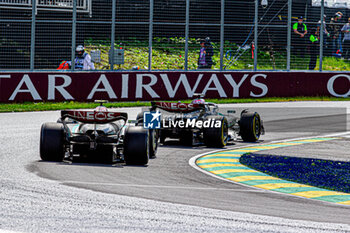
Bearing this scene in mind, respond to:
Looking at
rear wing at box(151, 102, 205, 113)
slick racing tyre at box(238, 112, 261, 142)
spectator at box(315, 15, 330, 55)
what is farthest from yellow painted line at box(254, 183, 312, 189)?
spectator at box(315, 15, 330, 55)

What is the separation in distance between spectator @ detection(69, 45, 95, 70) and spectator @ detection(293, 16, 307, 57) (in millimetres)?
8573

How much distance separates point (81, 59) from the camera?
73.2ft

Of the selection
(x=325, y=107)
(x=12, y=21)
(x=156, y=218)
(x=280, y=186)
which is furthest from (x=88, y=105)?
(x=156, y=218)

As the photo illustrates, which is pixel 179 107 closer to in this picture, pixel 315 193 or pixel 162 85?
pixel 315 193

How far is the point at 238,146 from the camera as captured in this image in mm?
13438

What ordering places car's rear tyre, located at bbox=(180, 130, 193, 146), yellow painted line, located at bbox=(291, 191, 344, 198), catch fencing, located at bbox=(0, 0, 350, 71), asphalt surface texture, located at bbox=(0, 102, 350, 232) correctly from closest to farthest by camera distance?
asphalt surface texture, located at bbox=(0, 102, 350, 232) < yellow painted line, located at bbox=(291, 191, 344, 198) < car's rear tyre, located at bbox=(180, 130, 193, 146) < catch fencing, located at bbox=(0, 0, 350, 71)

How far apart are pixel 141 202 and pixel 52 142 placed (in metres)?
3.30

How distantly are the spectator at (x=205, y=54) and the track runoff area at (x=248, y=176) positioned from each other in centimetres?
1133

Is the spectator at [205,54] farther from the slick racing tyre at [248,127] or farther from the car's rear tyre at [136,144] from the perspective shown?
the car's rear tyre at [136,144]

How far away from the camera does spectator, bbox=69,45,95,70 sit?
73.1 ft

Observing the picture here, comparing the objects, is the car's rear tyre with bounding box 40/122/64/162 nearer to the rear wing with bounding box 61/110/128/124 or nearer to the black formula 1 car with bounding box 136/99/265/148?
the rear wing with bounding box 61/110/128/124

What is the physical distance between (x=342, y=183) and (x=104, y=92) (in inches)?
558

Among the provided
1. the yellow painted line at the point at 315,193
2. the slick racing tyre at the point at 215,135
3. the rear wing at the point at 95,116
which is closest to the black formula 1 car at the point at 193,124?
the slick racing tyre at the point at 215,135

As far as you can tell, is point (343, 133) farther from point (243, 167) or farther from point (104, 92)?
point (104, 92)
